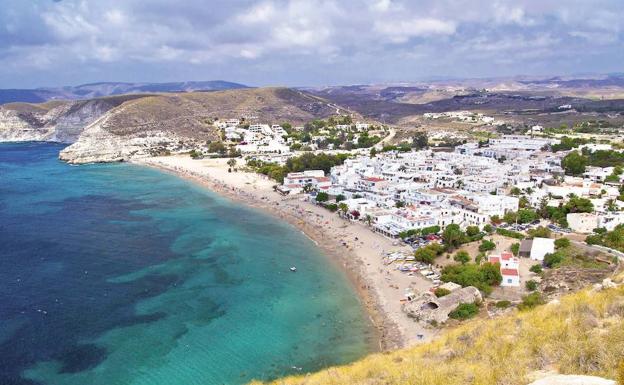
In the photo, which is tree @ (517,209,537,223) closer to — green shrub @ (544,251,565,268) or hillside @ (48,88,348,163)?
green shrub @ (544,251,565,268)

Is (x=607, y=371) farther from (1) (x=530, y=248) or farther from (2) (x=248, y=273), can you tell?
(2) (x=248, y=273)

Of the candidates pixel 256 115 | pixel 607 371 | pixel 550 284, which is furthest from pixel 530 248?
pixel 256 115

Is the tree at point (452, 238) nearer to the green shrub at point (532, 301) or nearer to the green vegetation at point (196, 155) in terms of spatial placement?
the green shrub at point (532, 301)

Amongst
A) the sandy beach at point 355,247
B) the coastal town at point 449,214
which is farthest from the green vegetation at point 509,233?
the sandy beach at point 355,247

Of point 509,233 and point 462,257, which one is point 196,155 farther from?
point 462,257

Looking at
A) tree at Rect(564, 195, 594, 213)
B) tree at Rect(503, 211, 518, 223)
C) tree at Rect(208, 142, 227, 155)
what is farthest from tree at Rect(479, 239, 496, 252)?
tree at Rect(208, 142, 227, 155)

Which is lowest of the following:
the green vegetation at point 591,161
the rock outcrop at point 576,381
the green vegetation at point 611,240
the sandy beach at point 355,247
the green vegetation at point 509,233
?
the sandy beach at point 355,247
